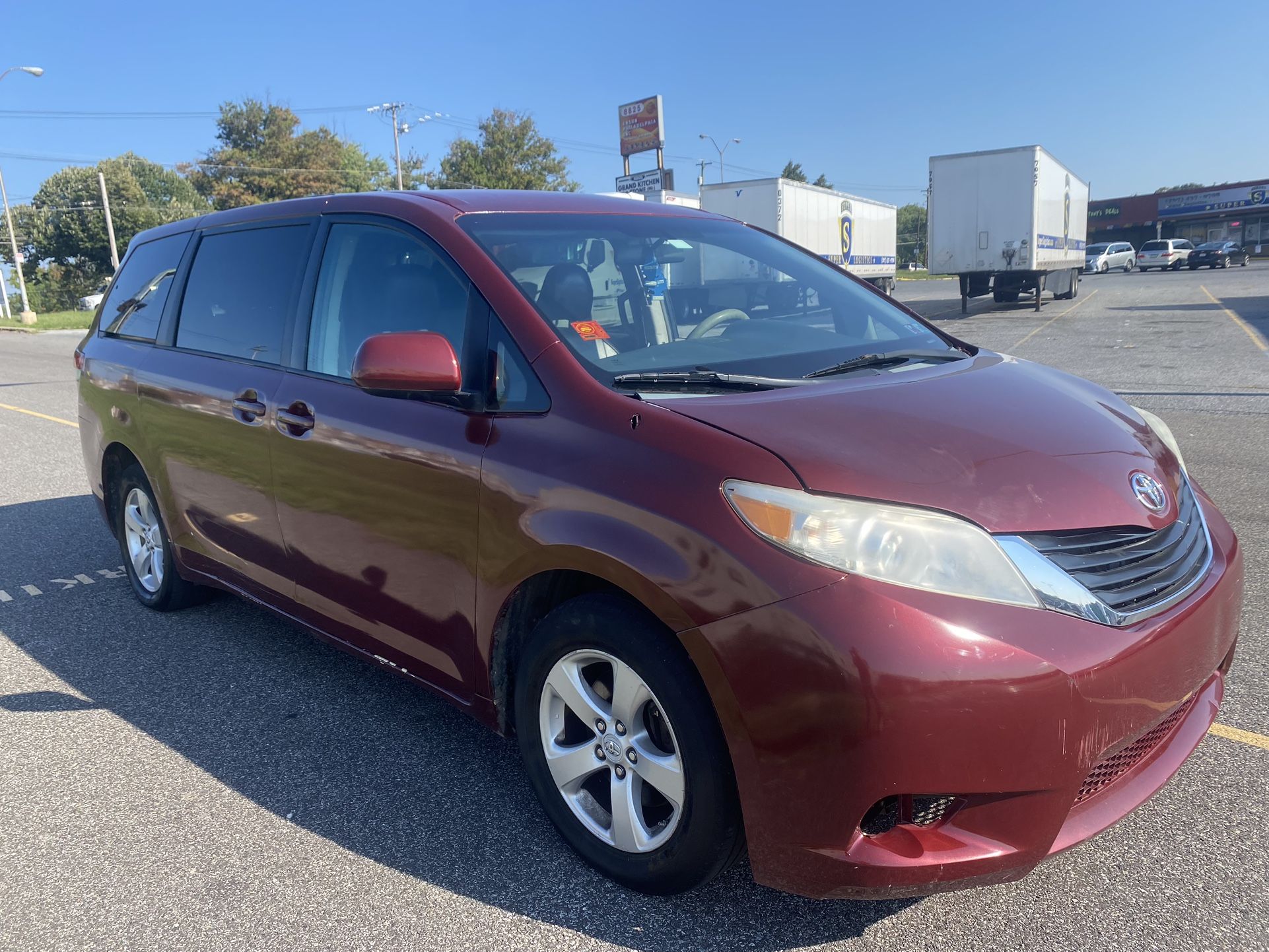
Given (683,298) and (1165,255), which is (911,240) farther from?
(683,298)

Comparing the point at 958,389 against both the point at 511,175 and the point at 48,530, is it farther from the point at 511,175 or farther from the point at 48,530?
the point at 511,175

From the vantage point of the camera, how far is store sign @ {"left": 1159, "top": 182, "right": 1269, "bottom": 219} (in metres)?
66.0

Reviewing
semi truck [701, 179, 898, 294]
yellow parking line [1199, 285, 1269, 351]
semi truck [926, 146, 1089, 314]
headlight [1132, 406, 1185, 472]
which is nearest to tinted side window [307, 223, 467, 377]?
headlight [1132, 406, 1185, 472]

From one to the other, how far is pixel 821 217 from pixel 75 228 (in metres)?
59.8

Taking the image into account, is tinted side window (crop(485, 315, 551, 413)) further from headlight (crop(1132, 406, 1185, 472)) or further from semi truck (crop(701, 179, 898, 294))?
semi truck (crop(701, 179, 898, 294))

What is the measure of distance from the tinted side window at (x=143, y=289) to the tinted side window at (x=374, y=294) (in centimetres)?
145

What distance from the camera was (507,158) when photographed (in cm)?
5331

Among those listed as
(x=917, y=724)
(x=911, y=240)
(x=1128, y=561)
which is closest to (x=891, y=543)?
(x=917, y=724)

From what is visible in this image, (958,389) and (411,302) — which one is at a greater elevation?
(411,302)

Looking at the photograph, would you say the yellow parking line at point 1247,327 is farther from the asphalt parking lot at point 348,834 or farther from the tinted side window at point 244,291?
the tinted side window at point 244,291

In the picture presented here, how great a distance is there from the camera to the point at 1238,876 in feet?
7.91

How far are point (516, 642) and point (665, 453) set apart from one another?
0.79m

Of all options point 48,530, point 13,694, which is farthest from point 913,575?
point 48,530

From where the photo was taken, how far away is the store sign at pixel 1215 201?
6600 cm
